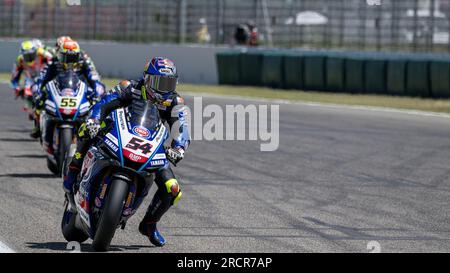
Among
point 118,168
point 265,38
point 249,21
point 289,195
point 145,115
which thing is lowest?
point 289,195

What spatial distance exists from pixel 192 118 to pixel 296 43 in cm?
1119

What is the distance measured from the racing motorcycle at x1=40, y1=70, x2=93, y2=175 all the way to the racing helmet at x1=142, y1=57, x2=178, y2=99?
422 cm

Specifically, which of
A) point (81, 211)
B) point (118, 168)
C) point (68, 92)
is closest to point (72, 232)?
point (81, 211)

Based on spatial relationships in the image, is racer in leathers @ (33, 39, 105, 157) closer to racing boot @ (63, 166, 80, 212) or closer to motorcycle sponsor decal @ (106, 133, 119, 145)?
racing boot @ (63, 166, 80, 212)

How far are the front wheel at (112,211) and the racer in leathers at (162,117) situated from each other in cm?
44

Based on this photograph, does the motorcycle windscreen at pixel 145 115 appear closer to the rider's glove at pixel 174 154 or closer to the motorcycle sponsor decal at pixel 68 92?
the rider's glove at pixel 174 154

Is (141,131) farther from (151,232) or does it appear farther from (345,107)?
(345,107)

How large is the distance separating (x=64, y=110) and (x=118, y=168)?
4651 millimetres

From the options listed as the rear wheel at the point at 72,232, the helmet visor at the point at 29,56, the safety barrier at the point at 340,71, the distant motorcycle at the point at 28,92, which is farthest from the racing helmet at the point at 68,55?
the safety barrier at the point at 340,71

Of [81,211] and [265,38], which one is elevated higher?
[265,38]

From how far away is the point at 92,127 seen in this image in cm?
767

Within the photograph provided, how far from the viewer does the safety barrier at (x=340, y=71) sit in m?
23.3
